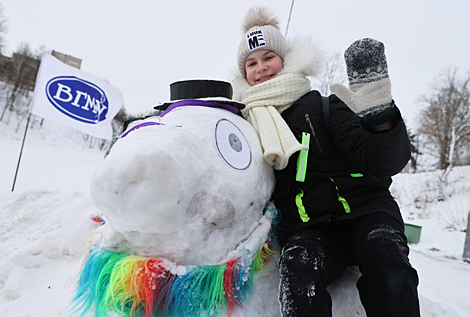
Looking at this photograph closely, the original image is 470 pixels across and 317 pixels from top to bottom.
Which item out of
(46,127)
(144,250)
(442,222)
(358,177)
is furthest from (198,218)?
(46,127)

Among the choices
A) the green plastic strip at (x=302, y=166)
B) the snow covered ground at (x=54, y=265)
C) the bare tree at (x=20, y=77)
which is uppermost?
the bare tree at (x=20, y=77)

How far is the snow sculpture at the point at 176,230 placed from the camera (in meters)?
0.89

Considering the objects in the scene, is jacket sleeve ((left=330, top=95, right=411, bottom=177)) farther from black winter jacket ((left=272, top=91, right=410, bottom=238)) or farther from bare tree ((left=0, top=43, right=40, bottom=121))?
bare tree ((left=0, top=43, right=40, bottom=121))

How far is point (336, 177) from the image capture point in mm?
1423

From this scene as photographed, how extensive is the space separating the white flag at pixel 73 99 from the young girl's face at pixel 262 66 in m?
3.53

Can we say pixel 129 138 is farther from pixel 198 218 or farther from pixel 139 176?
pixel 198 218

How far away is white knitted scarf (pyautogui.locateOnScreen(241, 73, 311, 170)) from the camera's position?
1.35 m

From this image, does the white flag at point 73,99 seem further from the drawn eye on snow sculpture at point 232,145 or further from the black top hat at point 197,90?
the drawn eye on snow sculpture at point 232,145

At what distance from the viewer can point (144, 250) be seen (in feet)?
3.31

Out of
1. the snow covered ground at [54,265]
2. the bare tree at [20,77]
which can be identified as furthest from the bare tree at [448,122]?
the bare tree at [20,77]

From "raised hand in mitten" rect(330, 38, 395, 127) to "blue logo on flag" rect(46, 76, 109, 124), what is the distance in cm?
455

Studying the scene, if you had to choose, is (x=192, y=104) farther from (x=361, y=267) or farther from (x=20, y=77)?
(x=20, y=77)

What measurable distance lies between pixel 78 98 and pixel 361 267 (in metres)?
4.99

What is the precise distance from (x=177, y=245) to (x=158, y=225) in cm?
12
